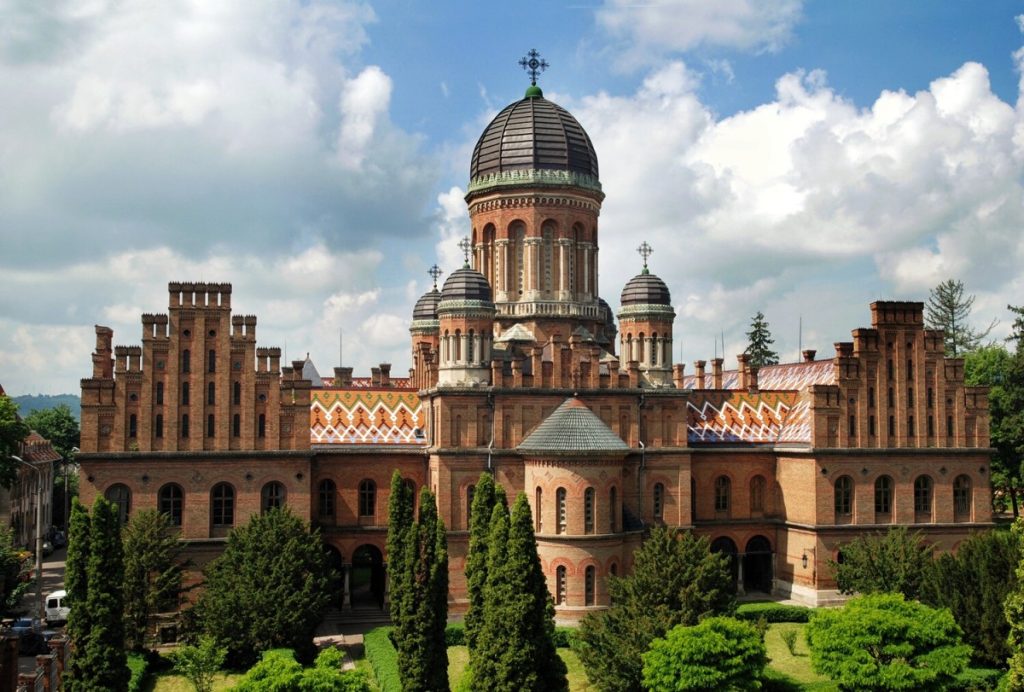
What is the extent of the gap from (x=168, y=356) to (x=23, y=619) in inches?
557

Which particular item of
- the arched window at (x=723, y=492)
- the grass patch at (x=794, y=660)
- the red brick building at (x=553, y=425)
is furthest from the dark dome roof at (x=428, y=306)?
the grass patch at (x=794, y=660)

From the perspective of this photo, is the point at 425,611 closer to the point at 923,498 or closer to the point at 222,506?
the point at 222,506

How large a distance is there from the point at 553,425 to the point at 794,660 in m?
14.3

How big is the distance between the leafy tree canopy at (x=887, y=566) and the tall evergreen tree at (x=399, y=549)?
66.3 ft

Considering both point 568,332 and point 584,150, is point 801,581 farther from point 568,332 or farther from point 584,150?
point 584,150

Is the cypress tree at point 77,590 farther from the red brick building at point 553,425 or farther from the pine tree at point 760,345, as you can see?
the pine tree at point 760,345

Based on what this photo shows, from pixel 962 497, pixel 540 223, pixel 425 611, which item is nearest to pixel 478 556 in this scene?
pixel 425 611

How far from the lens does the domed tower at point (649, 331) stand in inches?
2085

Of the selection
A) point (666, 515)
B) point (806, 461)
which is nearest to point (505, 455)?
point (666, 515)

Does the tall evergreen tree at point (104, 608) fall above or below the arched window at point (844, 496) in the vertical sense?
below

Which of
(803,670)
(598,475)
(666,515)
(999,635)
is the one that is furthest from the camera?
(666,515)

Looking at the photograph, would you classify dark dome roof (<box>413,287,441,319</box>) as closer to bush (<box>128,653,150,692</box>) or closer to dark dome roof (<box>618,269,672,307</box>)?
dark dome roof (<box>618,269,672,307</box>)

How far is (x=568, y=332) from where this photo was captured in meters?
56.0

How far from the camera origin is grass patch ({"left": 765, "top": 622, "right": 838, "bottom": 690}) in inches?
1546
